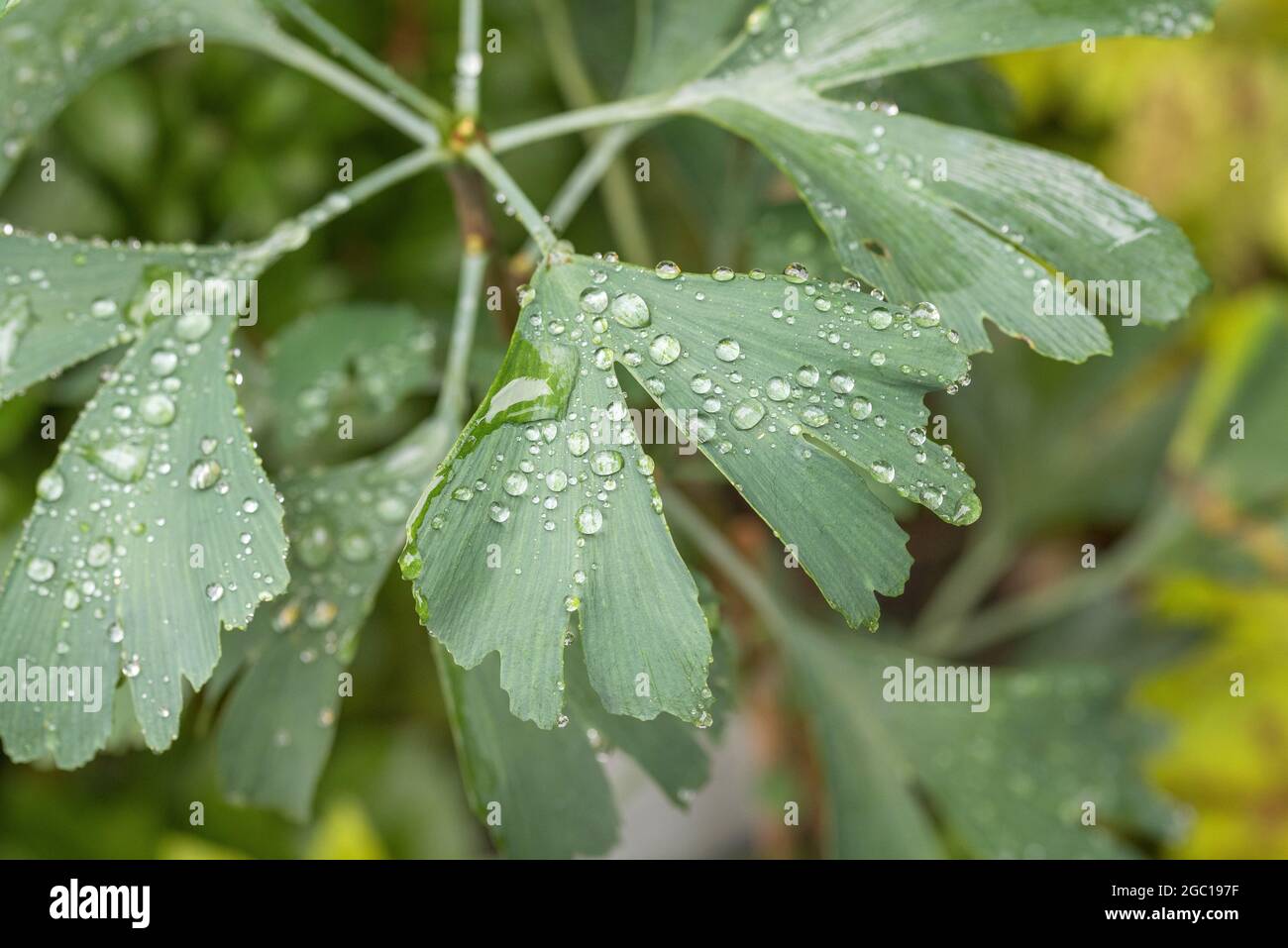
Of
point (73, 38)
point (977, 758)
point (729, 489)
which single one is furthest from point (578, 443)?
point (729, 489)

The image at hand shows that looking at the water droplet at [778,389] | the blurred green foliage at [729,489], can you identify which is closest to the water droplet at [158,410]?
the water droplet at [778,389]

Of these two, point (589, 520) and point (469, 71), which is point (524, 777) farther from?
point (469, 71)

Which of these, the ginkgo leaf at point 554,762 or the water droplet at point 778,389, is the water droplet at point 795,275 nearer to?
the water droplet at point 778,389

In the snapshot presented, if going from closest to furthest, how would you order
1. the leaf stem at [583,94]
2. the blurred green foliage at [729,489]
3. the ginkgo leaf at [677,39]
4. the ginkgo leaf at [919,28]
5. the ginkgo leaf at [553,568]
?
1. the ginkgo leaf at [553,568]
2. the ginkgo leaf at [919,28]
3. the ginkgo leaf at [677,39]
4. the leaf stem at [583,94]
5. the blurred green foliage at [729,489]

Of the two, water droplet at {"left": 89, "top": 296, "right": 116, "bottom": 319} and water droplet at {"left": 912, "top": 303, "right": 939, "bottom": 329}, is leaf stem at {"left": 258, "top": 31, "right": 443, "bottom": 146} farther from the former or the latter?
water droplet at {"left": 912, "top": 303, "right": 939, "bottom": 329}

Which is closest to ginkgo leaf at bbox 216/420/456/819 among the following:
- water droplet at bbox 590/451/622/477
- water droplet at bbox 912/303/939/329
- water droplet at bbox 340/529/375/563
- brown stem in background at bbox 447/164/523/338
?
water droplet at bbox 340/529/375/563
